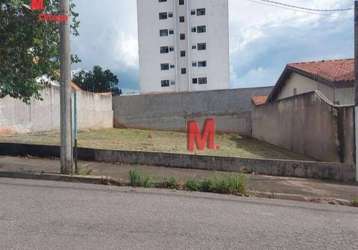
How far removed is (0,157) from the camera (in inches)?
484

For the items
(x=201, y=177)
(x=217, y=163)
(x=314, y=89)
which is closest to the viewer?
(x=201, y=177)

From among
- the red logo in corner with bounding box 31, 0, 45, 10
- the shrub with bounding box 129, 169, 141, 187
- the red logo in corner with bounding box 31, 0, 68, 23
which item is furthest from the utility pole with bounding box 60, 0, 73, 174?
the shrub with bounding box 129, 169, 141, 187

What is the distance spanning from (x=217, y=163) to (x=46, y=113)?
13340mm

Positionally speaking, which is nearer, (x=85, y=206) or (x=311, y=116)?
(x=85, y=206)

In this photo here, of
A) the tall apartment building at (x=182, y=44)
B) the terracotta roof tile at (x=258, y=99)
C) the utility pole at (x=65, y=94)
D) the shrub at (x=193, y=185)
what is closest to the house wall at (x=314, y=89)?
the terracotta roof tile at (x=258, y=99)

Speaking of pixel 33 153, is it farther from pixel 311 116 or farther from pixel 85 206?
pixel 311 116

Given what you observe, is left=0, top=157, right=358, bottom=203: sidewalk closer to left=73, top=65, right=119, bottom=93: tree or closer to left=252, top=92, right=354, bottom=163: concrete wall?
left=252, top=92, right=354, bottom=163: concrete wall

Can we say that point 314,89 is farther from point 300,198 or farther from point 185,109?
point 300,198

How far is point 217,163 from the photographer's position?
38.4ft

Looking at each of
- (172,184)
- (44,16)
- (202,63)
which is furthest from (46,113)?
(202,63)

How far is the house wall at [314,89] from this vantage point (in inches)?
716

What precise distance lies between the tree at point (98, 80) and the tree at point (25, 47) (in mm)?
57276

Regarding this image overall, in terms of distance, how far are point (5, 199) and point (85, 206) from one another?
1.47 metres

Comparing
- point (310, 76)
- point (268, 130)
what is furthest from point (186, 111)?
point (310, 76)
